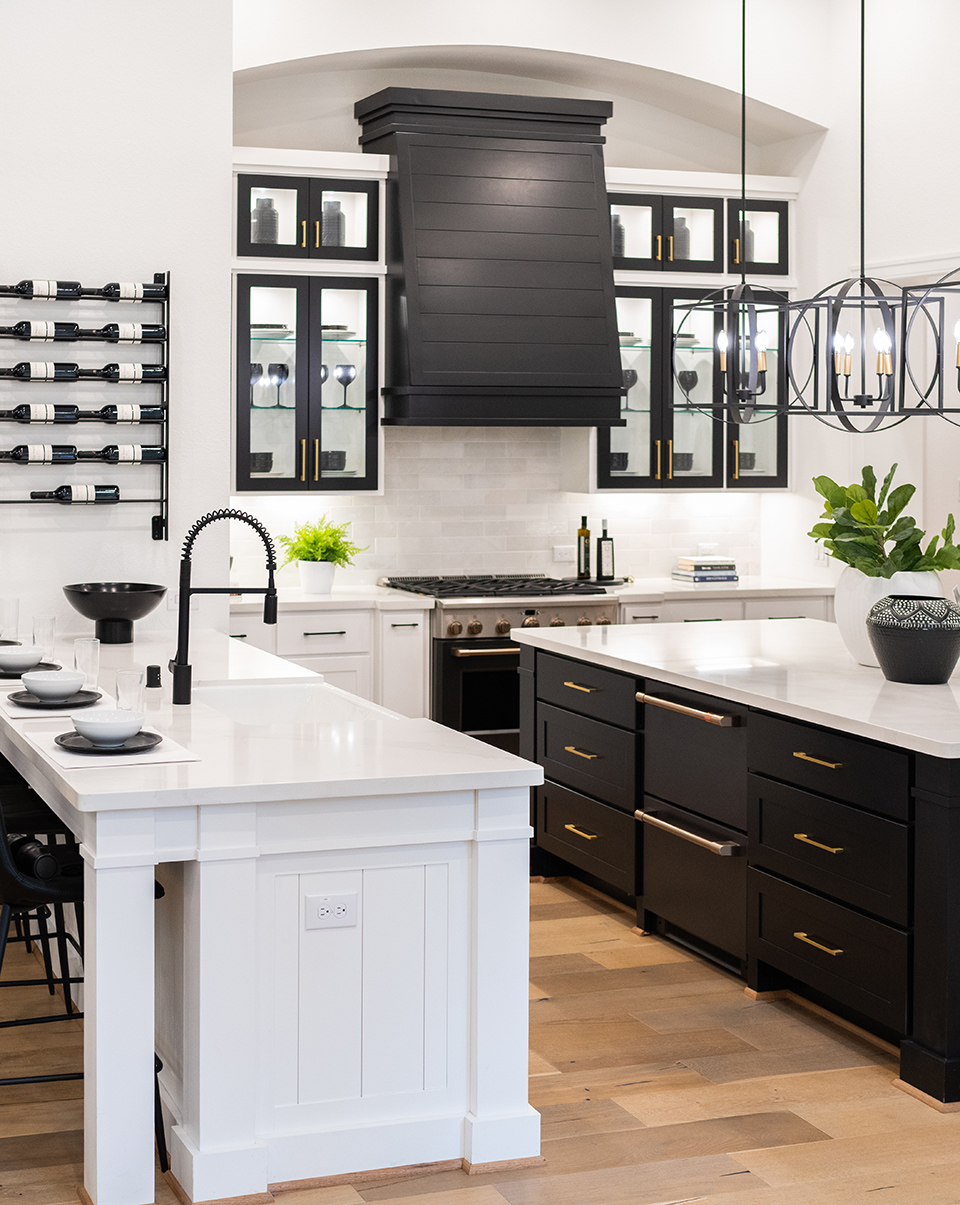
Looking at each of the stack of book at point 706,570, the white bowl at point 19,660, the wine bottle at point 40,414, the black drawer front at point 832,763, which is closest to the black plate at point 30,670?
the white bowl at point 19,660

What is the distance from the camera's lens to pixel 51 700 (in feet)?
11.9

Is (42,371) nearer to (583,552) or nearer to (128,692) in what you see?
(128,692)

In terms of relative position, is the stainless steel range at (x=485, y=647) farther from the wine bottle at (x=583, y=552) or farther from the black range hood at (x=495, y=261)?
the black range hood at (x=495, y=261)

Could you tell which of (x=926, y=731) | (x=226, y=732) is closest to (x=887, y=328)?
(x=926, y=731)


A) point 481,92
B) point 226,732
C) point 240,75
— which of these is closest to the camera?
point 226,732

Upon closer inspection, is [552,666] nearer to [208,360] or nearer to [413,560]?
[208,360]

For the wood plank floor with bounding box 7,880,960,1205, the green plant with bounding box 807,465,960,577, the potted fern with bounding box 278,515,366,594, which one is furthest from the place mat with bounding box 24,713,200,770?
the potted fern with bounding box 278,515,366,594

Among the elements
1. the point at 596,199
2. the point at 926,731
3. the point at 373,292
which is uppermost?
the point at 596,199

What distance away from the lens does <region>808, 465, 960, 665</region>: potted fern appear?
442 cm

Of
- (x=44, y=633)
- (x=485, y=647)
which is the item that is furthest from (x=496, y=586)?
(x=44, y=633)

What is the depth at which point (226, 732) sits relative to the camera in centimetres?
339

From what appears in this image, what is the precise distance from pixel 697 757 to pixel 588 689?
0.70 m

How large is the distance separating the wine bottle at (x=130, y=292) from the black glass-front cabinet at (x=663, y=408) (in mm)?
2615

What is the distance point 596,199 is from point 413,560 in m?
1.97
